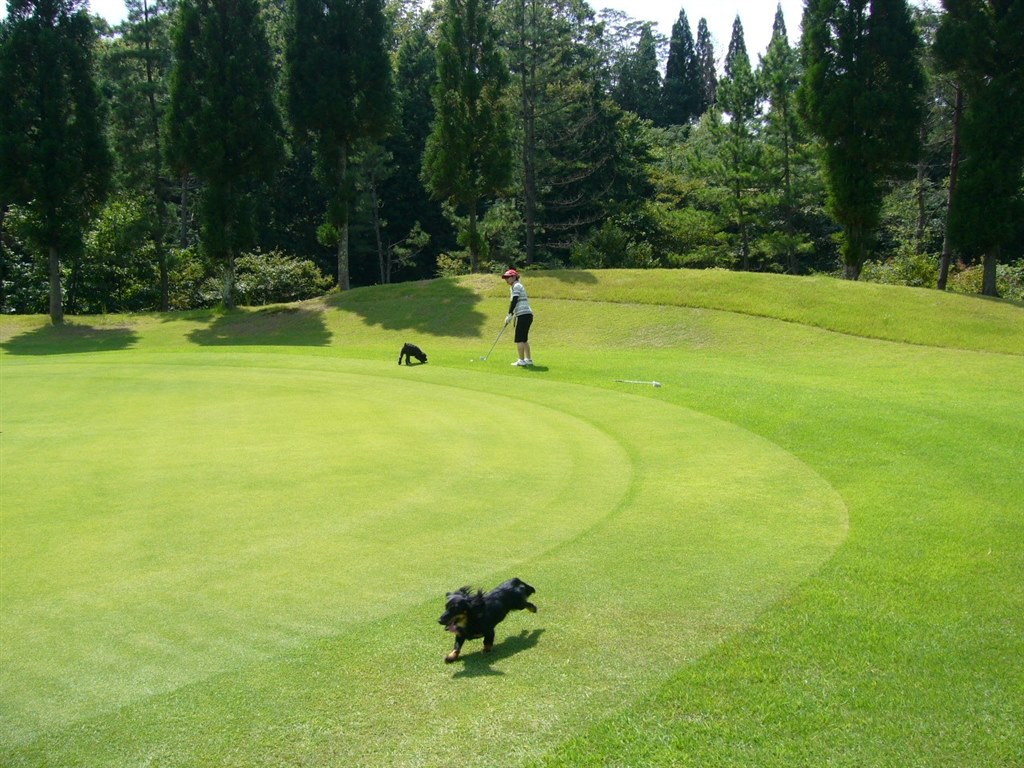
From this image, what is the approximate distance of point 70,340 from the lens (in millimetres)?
32062

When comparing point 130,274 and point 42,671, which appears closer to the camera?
point 42,671

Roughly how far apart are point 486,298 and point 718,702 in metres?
28.9

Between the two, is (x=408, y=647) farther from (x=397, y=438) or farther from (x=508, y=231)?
(x=508, y=231)

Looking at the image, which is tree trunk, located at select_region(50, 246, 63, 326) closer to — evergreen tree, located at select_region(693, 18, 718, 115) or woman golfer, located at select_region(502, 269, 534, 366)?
woman golfer, located at select_region(502, 269, 534, 366)

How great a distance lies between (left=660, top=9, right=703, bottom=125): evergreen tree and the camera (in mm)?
83688

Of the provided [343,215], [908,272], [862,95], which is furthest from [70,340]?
[908,272]

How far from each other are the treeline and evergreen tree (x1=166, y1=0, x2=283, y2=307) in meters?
0.09

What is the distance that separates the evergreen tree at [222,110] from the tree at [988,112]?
25.1m

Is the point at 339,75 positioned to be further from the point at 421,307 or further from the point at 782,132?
the point at 782,132

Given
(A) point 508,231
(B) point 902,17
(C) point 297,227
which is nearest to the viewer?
(B) point 902,17

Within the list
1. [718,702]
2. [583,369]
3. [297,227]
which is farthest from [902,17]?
[297,227]

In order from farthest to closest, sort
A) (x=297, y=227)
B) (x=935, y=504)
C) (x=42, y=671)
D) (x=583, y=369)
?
(x=297, y=227)
(x=583, y=369)
(x=935, y=504)
(x=42, y=671)

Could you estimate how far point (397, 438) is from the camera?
32.8ft

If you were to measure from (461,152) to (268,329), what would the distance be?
11.2m
